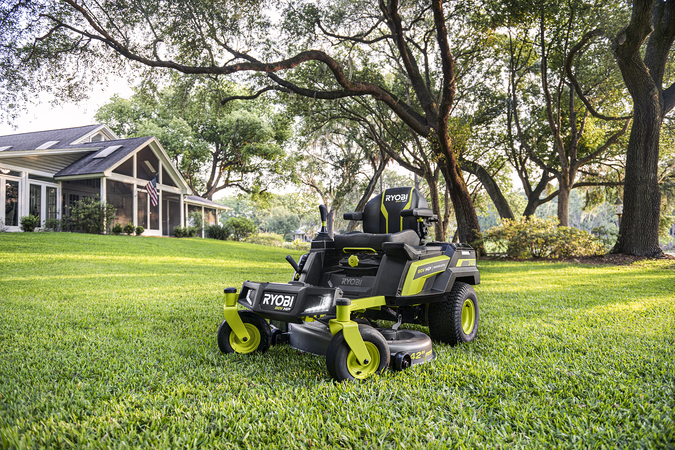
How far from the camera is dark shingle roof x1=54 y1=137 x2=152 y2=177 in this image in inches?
703

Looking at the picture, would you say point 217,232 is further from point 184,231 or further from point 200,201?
point 200,201

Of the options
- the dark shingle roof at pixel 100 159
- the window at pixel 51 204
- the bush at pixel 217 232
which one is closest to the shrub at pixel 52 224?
the window at pixel 51 204

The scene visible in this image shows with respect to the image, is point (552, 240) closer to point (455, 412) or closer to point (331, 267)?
point (331, 267)

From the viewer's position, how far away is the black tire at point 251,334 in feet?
10.3

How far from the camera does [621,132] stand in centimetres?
1667

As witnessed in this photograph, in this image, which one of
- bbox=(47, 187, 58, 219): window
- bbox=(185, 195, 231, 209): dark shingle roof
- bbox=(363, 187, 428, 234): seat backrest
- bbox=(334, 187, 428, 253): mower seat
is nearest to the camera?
bbox=(334, 187, 428, 253): mower seat

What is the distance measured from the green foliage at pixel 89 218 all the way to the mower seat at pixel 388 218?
16.3 m

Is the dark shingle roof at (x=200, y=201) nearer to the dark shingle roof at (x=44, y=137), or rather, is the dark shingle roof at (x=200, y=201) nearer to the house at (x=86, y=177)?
the house at (x=86, y=177)

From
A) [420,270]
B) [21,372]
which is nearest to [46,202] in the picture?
[21,372]

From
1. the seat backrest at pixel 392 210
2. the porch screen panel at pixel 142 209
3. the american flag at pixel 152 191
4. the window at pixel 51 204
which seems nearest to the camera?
the seat backrest at pixel 392 210

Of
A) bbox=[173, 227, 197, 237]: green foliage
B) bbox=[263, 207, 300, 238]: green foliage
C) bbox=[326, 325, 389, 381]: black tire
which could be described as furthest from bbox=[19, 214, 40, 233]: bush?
bbox=[263, 207, 300, 238]: green foliage

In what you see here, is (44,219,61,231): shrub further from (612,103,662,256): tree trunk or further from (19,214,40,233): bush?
(612,103,662,256): tree trunk

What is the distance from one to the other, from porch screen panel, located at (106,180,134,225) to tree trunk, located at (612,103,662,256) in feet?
66.7

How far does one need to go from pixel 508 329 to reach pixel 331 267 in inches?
73.7
